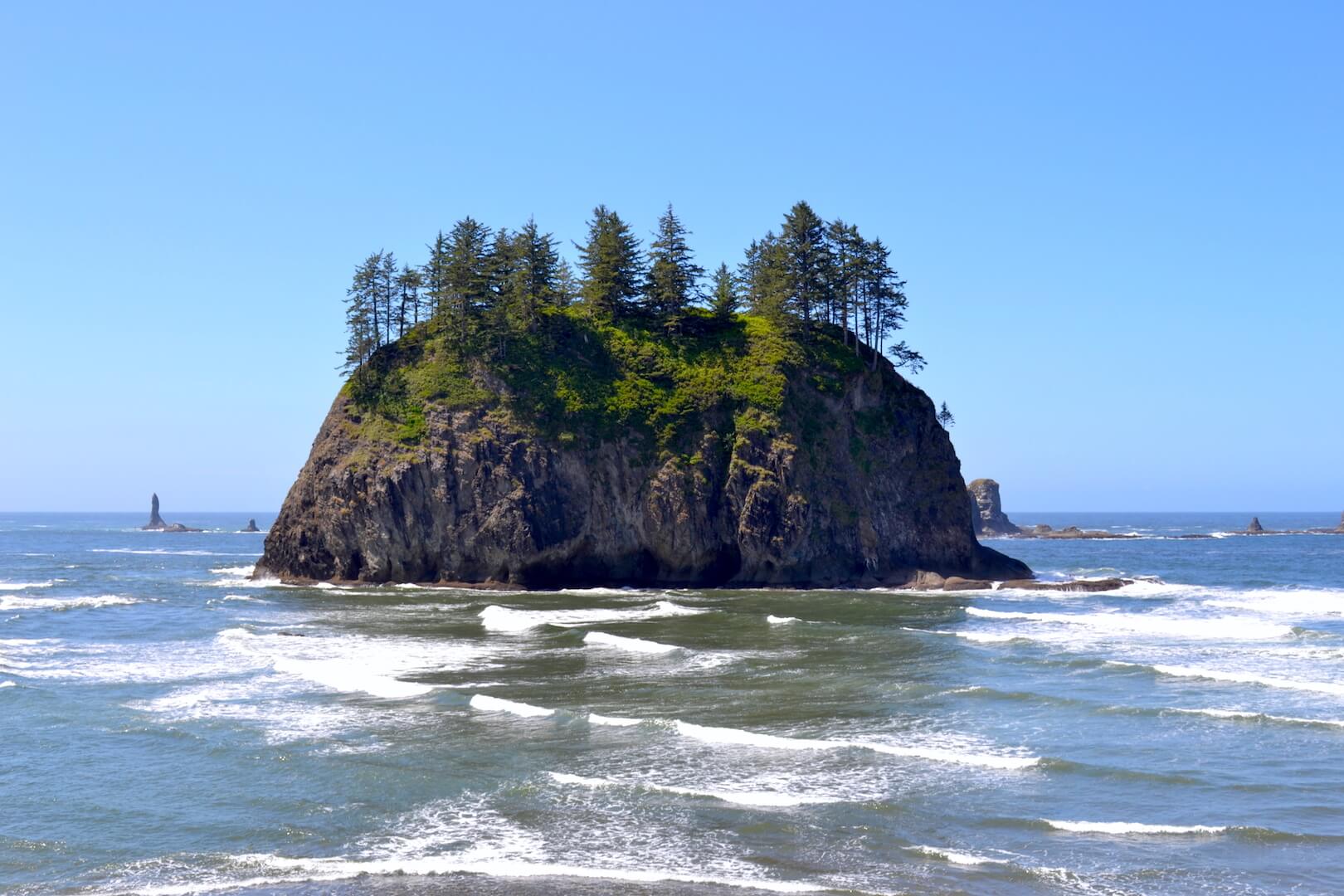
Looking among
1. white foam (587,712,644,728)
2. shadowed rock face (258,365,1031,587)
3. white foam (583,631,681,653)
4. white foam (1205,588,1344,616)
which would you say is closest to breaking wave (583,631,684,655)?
white foam (583,631,681,653)

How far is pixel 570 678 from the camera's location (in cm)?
3281

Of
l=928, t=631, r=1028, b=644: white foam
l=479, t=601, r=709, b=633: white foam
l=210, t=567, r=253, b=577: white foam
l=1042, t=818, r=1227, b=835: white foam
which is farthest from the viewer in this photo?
l=210, t=567, r=253, b=577: white foam

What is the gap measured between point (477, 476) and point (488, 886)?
5242cm

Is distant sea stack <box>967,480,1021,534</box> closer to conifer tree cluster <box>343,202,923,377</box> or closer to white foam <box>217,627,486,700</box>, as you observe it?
conifer tree cluster <box>343,202,923,377</box>

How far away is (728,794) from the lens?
66.3 feet

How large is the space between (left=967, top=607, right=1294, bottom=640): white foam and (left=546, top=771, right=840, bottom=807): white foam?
91.3 feet

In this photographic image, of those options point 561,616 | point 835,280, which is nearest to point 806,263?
point 835,280

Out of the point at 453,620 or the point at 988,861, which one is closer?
the point at 988,861

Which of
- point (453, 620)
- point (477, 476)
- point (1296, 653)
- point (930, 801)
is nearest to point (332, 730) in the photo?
point (930, 801)

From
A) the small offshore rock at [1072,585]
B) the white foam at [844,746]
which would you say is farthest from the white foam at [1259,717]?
the small offshore rock at [1072,585]

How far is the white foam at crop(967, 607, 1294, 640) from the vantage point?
4275 centimetres

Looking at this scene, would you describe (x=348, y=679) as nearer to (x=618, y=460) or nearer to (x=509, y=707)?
(x=509, y=707)

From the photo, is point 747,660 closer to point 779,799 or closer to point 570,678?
point 570,678

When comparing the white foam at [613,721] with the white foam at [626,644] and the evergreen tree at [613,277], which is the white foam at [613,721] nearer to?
the white foam at [626,644]
